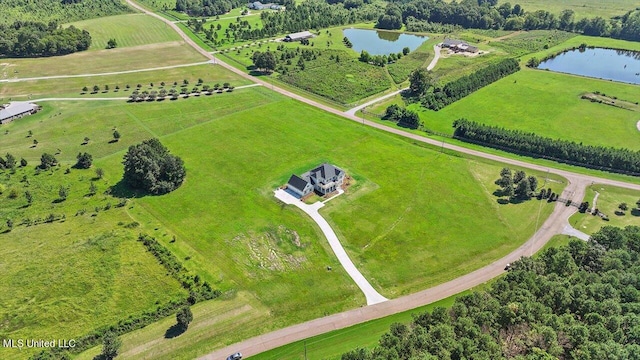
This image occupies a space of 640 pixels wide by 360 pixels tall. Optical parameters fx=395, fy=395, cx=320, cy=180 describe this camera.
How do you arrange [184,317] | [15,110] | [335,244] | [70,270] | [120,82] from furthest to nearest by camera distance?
[120,82] < [15,110] < [335,244] < [70,270] < [184,317]

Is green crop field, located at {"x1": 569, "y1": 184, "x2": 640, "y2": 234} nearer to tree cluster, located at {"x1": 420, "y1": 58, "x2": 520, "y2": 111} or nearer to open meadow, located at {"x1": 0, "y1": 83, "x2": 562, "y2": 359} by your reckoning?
open meadow, located at {"x1": 0, "y1": 83, "x2": 562, "y2": 359}

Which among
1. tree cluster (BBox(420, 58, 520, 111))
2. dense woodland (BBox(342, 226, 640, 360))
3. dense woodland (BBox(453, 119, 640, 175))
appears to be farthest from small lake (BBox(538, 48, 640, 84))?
dense woodland (BBox(342, 226, 640, 360))

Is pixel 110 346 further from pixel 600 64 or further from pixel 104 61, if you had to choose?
pixel 600 64

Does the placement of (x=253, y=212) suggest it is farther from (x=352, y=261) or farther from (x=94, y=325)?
(x=94, y=325)

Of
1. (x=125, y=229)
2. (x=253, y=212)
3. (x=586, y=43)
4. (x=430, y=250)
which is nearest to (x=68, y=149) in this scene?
(x=125, y=229)

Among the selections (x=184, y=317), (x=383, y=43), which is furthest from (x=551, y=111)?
(x=184, y=317)

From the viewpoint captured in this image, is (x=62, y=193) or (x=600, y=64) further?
(x=600, y=64)

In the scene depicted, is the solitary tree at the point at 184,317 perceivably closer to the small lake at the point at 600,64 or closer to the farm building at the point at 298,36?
the farm building at the point at 298,36
